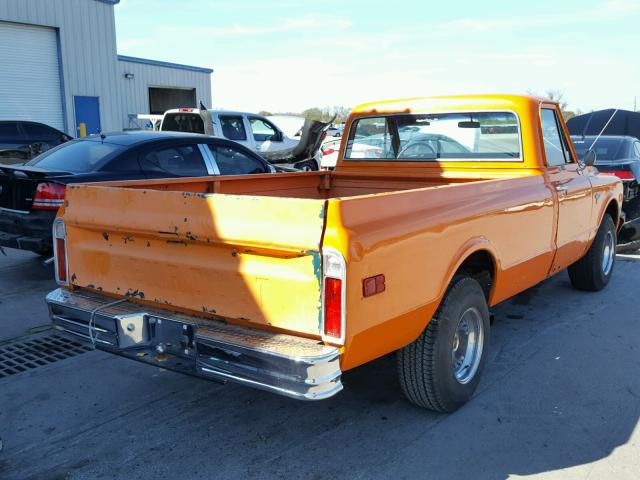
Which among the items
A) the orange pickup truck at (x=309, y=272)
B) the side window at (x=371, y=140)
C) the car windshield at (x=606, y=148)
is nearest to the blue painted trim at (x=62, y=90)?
the car windshield at (x=606, y=148)

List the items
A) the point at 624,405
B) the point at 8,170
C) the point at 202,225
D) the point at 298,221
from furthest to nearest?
the point at 8,170 → the point at 624,405 → the point at 202,225 → the point at 298,221

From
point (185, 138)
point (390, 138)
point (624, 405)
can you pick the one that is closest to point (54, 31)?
point (185, 138)

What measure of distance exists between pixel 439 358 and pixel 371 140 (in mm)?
2705

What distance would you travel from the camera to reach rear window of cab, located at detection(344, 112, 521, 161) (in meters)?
4.77

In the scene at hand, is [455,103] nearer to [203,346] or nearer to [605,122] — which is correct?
[203,346]

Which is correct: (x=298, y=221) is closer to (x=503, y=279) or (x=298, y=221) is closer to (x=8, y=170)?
(x=503, y=279)

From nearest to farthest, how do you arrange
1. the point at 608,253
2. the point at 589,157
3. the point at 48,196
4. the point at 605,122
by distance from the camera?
the point at 589,157
the point at 48,196
the point at 608,253
the point at 605,122

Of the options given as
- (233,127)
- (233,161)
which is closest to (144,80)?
(233,127)

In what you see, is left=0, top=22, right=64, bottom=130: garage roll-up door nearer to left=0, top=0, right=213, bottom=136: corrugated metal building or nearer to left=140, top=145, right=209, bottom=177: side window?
left=0, top=0, right=213, bottom=136: corrugated metal building

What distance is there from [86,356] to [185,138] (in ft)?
10.5

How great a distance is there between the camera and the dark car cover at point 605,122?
1384 cm

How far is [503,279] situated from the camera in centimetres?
392

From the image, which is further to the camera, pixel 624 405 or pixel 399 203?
pixel 624 405

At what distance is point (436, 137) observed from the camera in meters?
5.13
